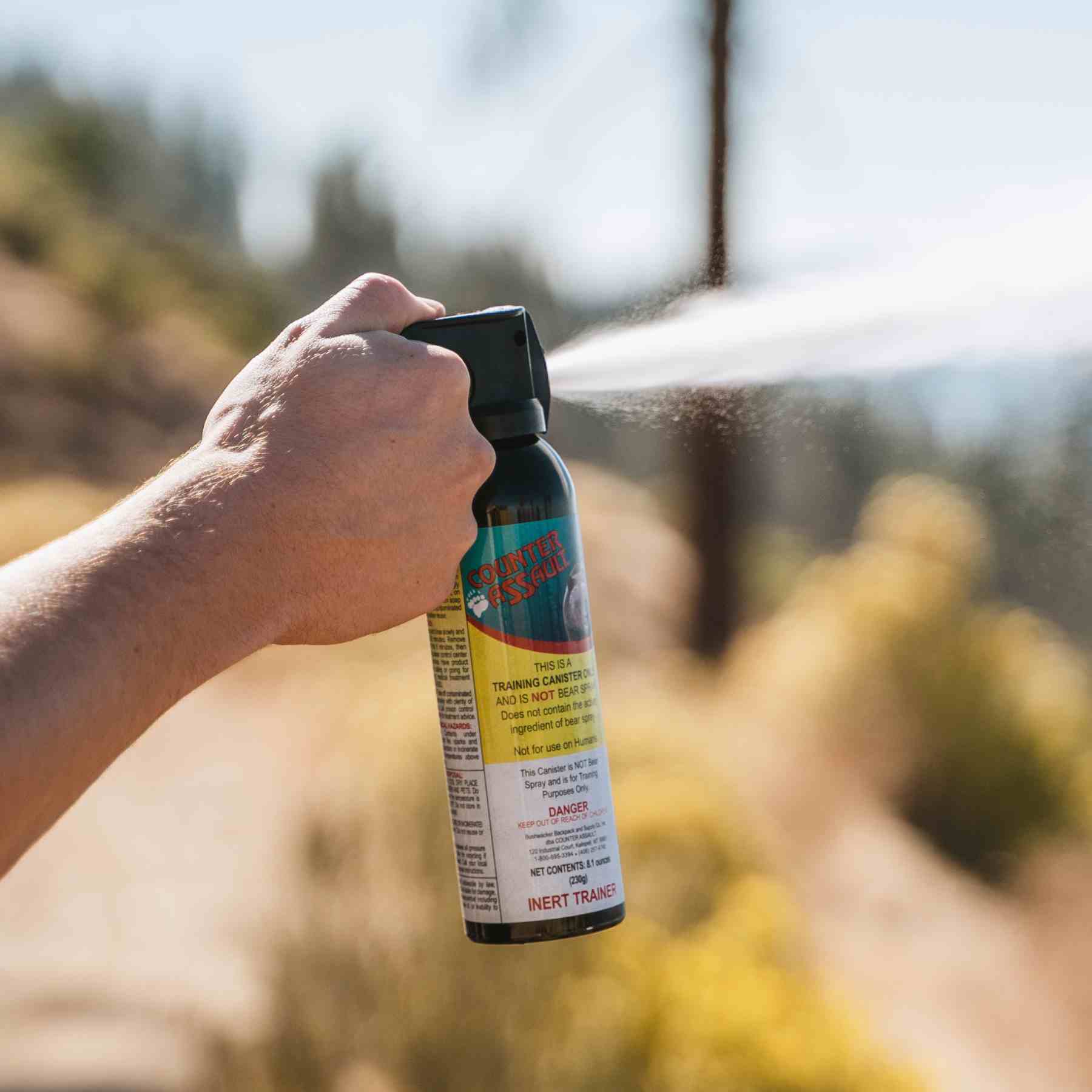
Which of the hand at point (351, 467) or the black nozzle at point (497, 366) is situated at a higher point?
the black nozzle at point (497, 366)

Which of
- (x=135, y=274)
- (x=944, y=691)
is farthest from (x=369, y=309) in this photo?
(x=135, y=274)

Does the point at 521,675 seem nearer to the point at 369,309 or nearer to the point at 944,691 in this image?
the point at 369,309

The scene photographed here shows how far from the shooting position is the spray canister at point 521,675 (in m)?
1.25

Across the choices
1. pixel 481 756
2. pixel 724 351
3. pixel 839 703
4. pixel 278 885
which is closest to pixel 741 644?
pixel 839 703

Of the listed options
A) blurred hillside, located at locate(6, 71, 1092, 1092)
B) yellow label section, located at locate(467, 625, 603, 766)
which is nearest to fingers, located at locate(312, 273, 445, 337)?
yellow label section, located at locate(467, 625, 603, 766)

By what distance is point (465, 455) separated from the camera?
119 centimetres

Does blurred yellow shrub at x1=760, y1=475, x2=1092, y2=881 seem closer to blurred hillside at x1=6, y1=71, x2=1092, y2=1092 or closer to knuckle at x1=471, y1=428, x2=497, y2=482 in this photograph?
blurred hillside at x1=6, y1=71, x2=1092, y2=1092

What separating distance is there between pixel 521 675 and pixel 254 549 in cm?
31

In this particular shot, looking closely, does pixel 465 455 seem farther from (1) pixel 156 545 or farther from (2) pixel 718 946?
(2) pixel 718 946

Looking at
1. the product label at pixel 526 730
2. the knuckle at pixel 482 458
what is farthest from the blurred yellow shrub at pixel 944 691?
the knuckle at pixel 482 458

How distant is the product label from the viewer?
4.09ft

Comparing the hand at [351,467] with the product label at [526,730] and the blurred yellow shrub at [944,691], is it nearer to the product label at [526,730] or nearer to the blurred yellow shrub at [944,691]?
the product label at [526,730]

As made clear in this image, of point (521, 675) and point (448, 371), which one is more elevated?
Answer: point (448, 371)

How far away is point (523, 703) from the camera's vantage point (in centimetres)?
126
